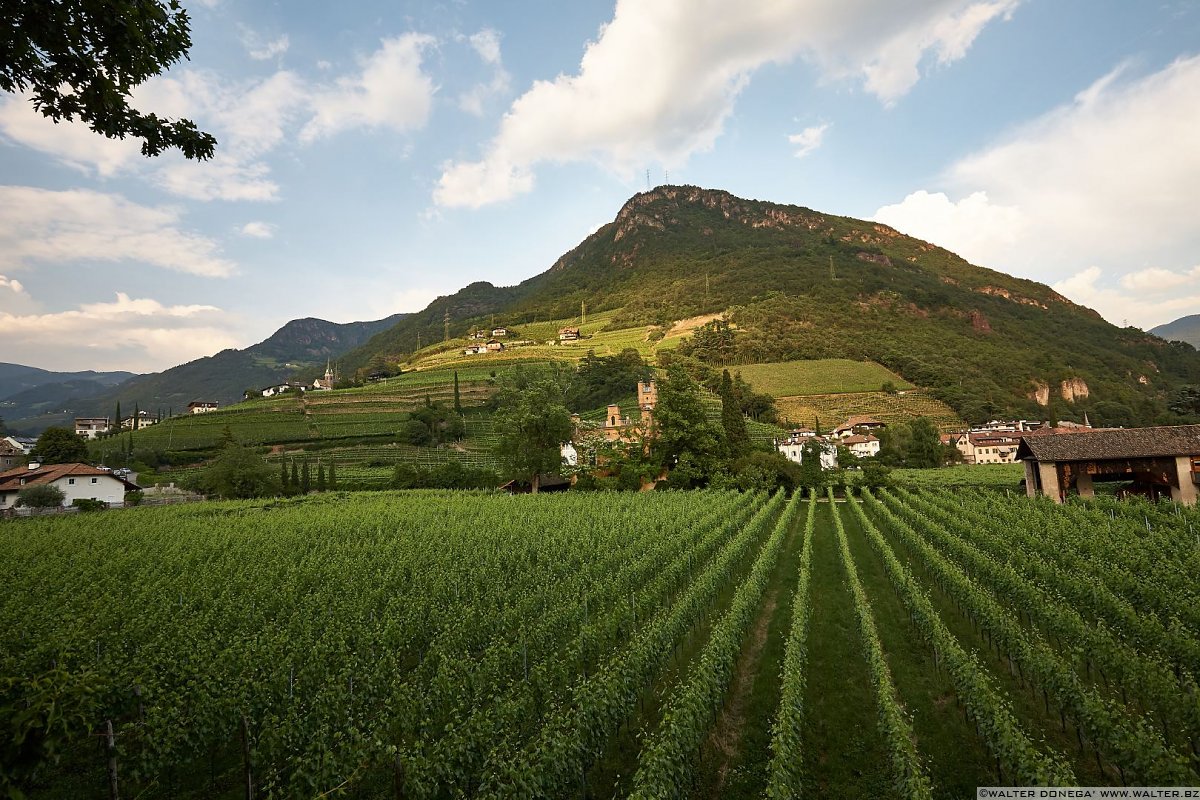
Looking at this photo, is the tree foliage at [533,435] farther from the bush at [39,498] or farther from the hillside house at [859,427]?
the hillside house at [859,427]

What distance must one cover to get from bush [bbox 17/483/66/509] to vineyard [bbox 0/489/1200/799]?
28493mm

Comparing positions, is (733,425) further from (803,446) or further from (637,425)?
(803,446)

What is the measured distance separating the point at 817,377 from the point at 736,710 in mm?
99617

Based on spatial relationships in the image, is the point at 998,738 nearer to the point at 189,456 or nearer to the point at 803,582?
the point at 803,582

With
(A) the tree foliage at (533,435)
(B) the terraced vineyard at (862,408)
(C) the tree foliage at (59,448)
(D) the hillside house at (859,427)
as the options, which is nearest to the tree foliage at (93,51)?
(A) the tree foliage at (533,435)

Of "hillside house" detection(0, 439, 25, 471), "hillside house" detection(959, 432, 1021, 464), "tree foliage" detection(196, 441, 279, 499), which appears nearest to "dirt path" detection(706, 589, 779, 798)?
"tree foliage" detection(196, 441, 279, 499)

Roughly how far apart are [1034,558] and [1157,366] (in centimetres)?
18918

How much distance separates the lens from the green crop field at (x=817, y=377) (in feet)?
322

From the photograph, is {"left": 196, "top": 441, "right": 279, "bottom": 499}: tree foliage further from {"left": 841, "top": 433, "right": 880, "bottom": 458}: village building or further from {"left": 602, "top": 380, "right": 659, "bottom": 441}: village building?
{"left": 841, "top": 433, "right": 880, "bottom": 458}: village building

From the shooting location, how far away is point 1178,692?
831 centimetres

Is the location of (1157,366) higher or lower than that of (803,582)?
higher

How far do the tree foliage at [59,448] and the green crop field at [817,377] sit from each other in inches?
3586

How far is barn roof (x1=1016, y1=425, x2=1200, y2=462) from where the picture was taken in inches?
1123

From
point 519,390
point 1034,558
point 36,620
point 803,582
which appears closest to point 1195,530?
point 1034,558
